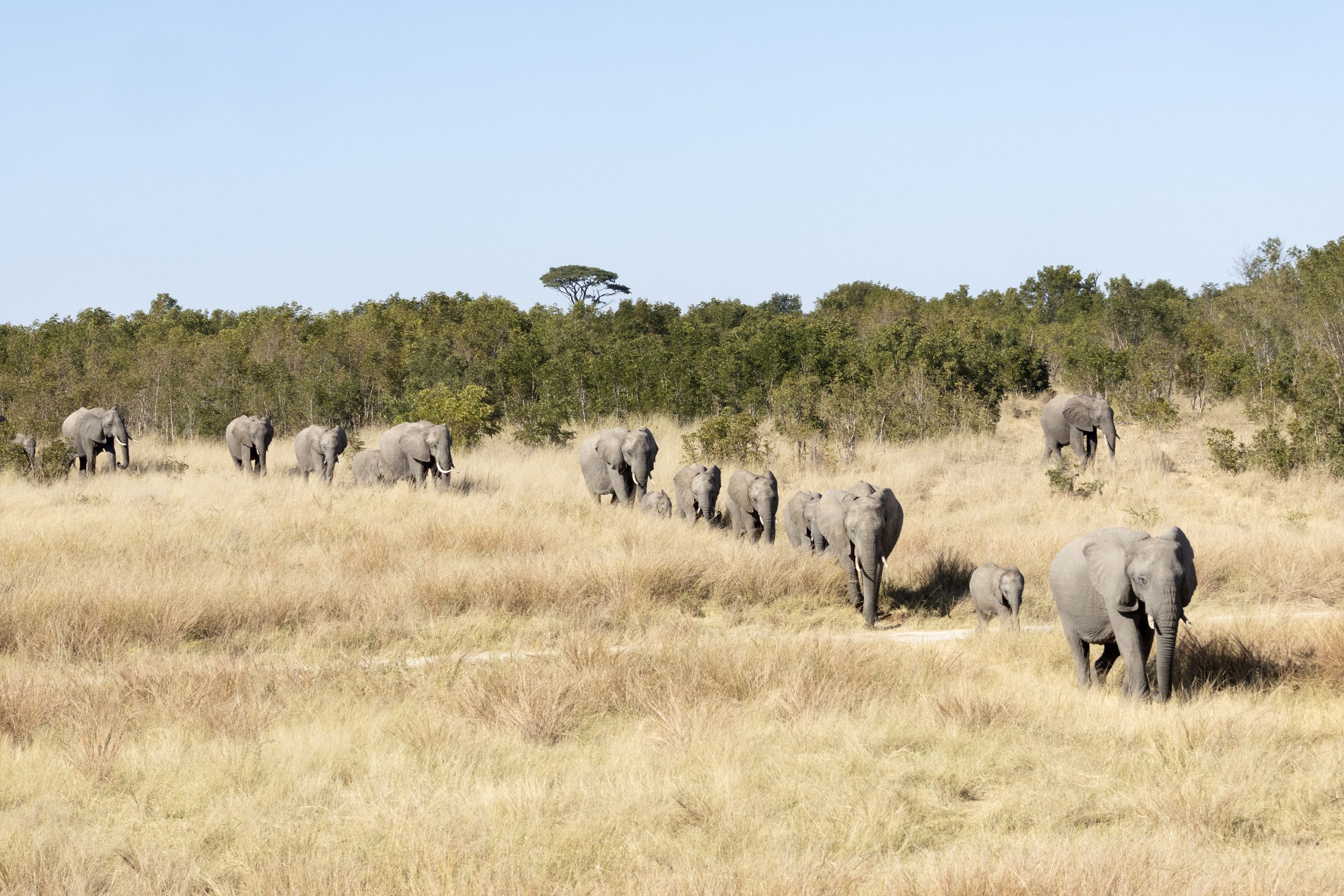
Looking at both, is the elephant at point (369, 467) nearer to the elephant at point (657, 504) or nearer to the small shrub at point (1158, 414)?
the elephant at point (657, 504)

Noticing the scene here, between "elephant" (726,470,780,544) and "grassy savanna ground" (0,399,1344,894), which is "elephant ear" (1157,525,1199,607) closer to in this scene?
"grassy savanna ground" (0,399,1344,894)

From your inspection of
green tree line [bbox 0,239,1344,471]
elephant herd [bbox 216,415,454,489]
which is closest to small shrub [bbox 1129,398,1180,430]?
green tree line [bbox 0,239,1344,471]

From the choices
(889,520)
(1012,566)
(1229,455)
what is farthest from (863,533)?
(1229,455)

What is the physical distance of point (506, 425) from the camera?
3047 cm

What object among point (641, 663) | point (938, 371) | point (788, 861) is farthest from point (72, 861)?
point (938, 371)

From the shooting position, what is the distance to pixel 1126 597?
8016 mm

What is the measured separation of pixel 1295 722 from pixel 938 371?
67.9 ft

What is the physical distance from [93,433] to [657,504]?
1295cm

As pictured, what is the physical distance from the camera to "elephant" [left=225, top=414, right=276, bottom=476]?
23.0 metres

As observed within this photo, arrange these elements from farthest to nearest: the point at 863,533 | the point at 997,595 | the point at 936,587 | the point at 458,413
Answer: the point at 458,413, the point at 936,587, the point at 863,533, the point at 997,595

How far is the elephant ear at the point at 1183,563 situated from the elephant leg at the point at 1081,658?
0.99m

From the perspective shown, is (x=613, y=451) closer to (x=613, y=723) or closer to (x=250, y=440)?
(x=250, y=440)

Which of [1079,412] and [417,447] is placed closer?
[417,447]

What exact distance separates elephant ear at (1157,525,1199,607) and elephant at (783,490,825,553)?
646cm
